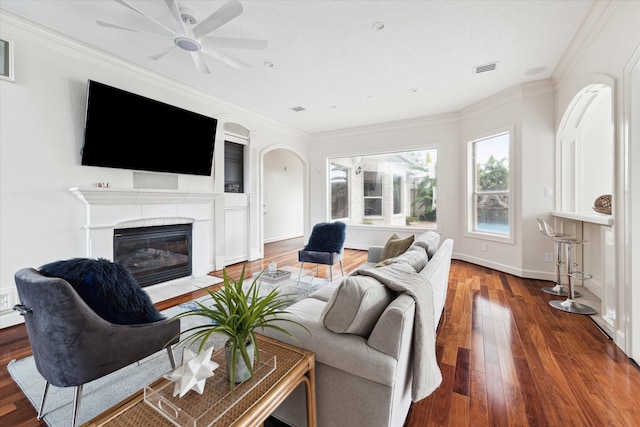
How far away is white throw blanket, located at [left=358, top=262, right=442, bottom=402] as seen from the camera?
128cm

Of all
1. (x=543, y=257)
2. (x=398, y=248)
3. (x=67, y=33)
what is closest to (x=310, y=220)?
(x=398, y=248)

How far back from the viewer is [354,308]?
1.21m

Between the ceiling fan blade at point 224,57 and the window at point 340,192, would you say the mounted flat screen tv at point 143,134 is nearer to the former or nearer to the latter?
the ceiling fan blade at point 224,57

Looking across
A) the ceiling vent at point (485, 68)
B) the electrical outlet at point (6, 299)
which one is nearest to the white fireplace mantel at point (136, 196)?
the electrical outlet at point (6, 299)

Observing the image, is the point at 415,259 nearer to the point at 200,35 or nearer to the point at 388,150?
the point at 200,35

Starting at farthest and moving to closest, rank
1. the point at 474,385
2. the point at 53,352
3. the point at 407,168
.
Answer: the point at 407,168
the point at 474,385
the point at 53,352

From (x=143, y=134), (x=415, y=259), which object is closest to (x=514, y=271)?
(x=415, y=259)

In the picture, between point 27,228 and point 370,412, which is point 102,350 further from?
point 27,228

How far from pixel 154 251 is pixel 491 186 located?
535cm

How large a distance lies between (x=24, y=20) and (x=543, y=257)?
658cm

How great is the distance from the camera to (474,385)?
5.66 feet

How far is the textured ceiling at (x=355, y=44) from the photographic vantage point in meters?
2.32

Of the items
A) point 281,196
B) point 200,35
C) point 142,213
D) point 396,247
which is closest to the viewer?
point 200,35

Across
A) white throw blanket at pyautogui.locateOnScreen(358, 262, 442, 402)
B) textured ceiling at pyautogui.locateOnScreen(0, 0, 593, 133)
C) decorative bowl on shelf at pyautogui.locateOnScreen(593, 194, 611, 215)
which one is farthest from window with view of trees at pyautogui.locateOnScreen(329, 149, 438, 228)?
white throw blanket at pyautogui.locateOnScreen(358, 262, 442, 402)
